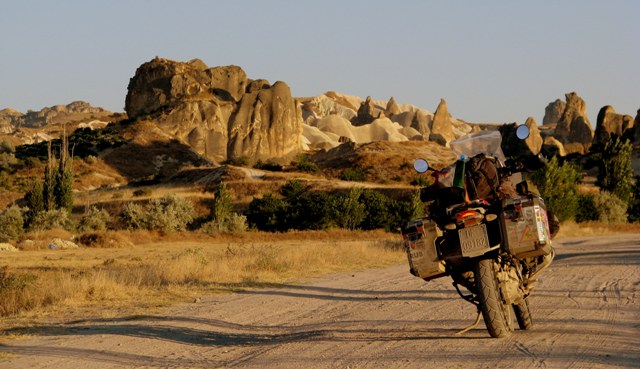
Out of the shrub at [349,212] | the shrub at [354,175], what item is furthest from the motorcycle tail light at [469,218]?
the shrub at [354,175]

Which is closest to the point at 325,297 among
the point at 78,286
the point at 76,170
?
the point at 78,286

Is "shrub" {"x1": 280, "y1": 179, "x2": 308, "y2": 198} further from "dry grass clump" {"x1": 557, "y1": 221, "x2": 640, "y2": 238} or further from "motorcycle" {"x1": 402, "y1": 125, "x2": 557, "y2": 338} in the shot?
"motorcycle" {"x1": 402, "y1": 125, "x2": 557, "y2": 338}

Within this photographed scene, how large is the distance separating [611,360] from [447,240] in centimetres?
210

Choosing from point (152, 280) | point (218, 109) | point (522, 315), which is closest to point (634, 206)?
point (152, 280)

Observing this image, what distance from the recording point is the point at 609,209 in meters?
62.4

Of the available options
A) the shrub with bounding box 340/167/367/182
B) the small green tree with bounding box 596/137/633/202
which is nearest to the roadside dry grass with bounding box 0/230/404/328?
the small green tree with bounding box 596/137/633/202

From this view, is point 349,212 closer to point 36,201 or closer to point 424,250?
point 36,201

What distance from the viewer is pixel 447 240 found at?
916cm

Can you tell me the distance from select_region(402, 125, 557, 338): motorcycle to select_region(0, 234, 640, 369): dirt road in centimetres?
58

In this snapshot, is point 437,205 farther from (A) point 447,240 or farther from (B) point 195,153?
(B) point 195,153

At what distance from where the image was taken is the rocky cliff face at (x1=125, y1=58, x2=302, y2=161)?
124312 millimetres

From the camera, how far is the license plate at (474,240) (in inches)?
348

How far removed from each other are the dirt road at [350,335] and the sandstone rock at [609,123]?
13638 cm

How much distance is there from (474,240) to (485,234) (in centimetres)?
13
